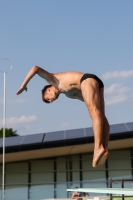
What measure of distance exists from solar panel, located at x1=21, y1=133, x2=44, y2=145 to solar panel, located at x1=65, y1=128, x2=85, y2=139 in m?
1.41

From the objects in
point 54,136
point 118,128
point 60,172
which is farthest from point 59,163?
point 118,128

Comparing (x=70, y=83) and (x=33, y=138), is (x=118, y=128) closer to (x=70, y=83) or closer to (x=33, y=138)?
(x=33, y=138)

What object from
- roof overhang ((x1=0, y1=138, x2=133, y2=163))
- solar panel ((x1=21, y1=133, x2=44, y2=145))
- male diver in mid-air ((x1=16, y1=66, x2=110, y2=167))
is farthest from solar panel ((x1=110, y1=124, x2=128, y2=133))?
male diver in mid-air ((x1=16, y1=66, x2=110, y2=167))

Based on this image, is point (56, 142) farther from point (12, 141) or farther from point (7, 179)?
point (7, 179)

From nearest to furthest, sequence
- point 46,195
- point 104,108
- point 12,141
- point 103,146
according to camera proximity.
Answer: point 103,146
point 104,108
point 46,195
point 12,141

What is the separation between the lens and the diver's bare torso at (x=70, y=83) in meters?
5.98

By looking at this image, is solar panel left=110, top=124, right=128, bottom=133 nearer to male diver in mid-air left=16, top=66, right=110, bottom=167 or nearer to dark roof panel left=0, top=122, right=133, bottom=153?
dark roof panel left=0, top=122, right=133, bottom=153

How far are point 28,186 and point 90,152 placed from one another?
154 inches

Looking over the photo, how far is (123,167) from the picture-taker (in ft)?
79.8

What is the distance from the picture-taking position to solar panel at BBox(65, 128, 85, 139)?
22498mm

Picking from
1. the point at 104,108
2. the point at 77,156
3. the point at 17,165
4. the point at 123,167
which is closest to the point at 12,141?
the point at 17,165

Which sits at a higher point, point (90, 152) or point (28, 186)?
point (90, 152)

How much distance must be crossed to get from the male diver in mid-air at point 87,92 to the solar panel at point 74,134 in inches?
638

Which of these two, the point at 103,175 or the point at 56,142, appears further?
the point at 103,175
